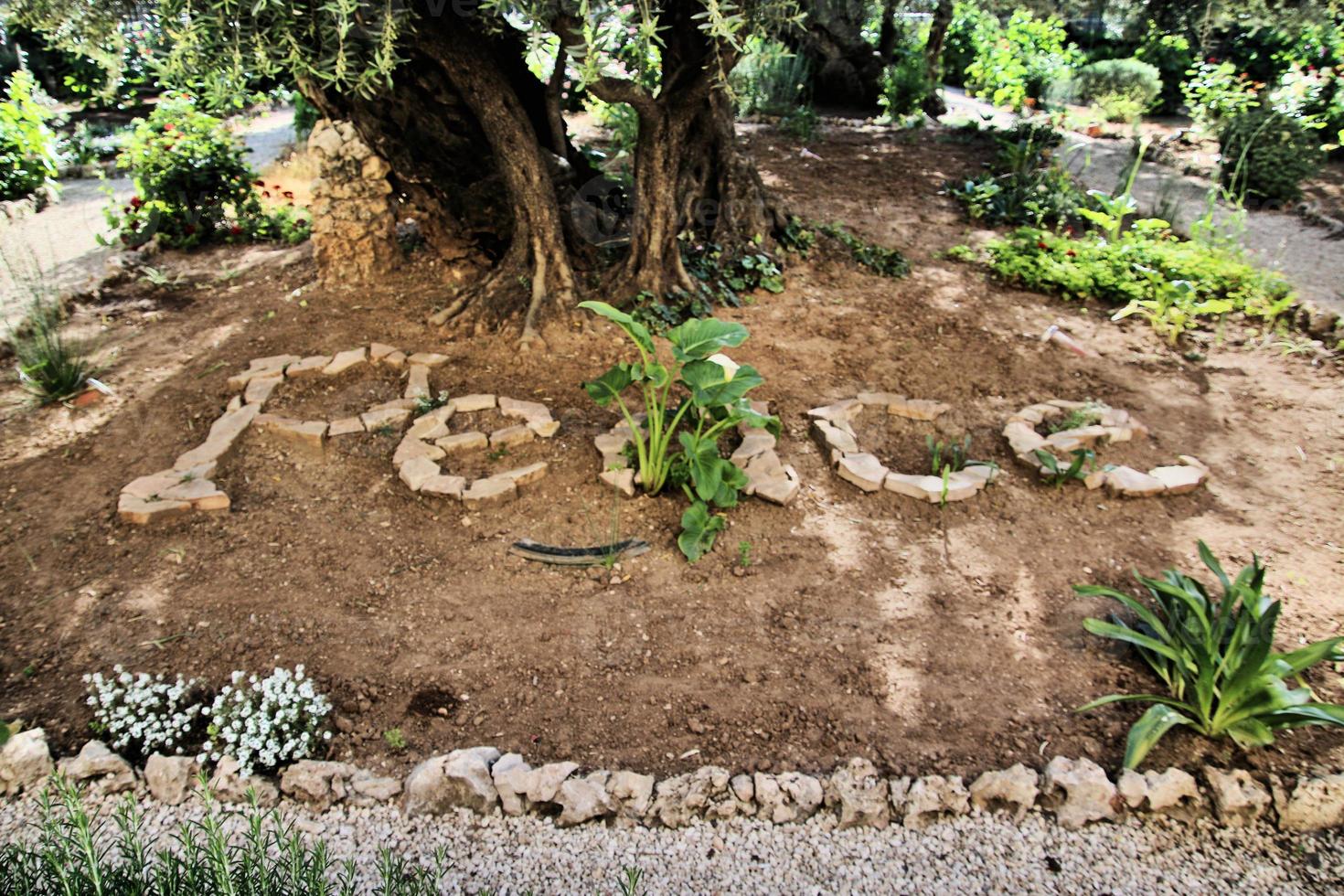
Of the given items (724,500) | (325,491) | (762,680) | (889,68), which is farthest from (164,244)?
(889,68)

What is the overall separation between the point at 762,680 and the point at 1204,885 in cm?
145

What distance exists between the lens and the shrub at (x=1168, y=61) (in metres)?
12.2

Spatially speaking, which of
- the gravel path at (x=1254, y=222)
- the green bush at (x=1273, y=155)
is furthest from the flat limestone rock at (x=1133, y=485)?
the green bush at (x=1273, y=155)

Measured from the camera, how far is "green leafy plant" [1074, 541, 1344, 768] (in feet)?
9.34

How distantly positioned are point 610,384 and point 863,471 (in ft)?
4.19

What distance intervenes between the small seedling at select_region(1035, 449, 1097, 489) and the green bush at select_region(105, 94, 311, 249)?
575 cm

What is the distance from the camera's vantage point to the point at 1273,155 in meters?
8.00

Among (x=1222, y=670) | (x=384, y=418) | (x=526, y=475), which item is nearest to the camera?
(x=1222, y=670)

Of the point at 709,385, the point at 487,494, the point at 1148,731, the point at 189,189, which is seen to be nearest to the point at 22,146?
the point at 189,189

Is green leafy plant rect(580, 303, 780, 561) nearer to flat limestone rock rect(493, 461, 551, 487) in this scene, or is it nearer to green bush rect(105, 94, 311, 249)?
flat limestone rock rect(493, 461, 551, 487)

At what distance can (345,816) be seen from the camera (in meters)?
2.72

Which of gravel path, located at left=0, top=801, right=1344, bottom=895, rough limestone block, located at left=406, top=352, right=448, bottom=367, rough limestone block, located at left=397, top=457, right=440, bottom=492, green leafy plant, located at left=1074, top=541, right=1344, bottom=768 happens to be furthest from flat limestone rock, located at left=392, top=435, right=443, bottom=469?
green leafy plant, located at left=1074, top=541, right=1344, bottom=768

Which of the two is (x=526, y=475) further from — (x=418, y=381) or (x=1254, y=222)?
(x=1254, y=222)

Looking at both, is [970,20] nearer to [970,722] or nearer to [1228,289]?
[1228,289]
